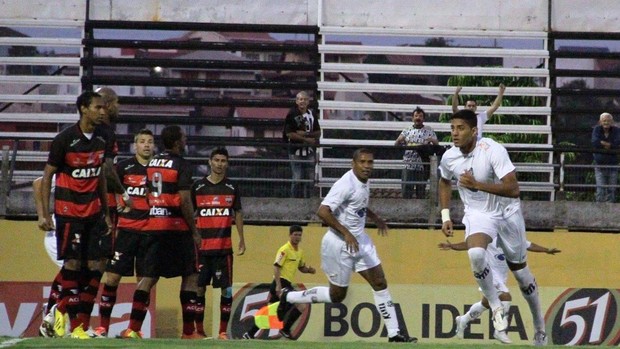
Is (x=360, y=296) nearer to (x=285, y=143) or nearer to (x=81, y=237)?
(x=285, y=143)

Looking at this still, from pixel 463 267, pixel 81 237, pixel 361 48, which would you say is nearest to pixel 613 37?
pixel 361 48

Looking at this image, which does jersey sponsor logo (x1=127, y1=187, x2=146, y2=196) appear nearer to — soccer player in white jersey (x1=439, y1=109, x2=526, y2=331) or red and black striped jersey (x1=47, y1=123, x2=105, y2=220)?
red and black striped jersey (x1=47, y1=123, x2=105, y2=220)

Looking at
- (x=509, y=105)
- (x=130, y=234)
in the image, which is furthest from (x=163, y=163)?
(x=509, y=105)

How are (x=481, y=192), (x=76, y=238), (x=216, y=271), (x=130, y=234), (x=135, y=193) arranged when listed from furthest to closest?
(x=216, y=271)
(x=135, y=193)
(x=130, y=234)
(x=481, y=192)
(x=76, y=238)

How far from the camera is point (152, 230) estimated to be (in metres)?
13.1

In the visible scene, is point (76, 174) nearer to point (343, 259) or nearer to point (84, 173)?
point (84, 173)

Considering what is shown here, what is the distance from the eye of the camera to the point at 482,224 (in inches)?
478

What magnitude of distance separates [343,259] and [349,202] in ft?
1.93

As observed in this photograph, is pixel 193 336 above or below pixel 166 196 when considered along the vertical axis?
below

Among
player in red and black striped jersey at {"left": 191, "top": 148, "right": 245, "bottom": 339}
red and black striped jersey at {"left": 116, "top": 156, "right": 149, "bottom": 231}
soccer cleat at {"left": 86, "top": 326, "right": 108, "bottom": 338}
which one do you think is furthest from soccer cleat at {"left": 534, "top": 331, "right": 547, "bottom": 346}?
soccer cleat at {"left": 86, "top": 326, "right": 108, "bottom": 338}

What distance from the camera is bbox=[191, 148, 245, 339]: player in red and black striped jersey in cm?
1523

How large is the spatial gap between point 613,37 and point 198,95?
710 centimetres

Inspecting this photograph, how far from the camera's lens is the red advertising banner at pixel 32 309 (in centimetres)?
1758

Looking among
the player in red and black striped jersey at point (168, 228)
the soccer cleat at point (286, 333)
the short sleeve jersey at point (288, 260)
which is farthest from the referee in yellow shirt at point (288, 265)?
the player in red and black striped jersey at point (168, 228)
